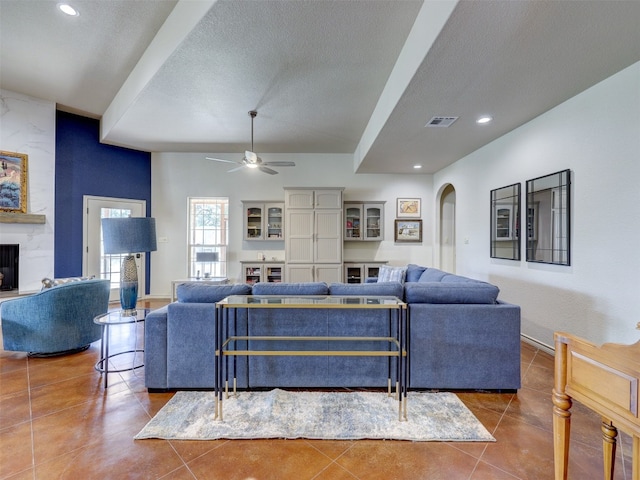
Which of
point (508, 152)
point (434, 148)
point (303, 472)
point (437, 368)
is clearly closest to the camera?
point (303, 472)

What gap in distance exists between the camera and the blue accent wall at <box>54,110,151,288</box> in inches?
189

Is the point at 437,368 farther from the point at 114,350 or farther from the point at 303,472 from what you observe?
the point at 114,350

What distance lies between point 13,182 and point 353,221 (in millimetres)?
5415

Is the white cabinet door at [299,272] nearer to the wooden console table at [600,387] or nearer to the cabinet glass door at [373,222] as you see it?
the cabinet glass door at [373,222]

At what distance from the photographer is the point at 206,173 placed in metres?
6.05

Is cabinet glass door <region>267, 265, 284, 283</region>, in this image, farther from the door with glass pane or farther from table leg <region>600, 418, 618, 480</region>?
table leg <region>600, 418, 618, 480</region>

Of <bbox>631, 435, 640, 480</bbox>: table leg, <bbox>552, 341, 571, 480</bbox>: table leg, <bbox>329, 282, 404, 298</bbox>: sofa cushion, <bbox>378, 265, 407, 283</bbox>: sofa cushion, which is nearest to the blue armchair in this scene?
<bbox>329, 282, 404, 298</bbox>: sofa cushion

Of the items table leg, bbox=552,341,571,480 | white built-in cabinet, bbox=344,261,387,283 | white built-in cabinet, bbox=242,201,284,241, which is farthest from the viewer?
white built-in cabinet, bbox=242,201,284,241

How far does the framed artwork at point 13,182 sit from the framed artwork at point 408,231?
6254 millimetres

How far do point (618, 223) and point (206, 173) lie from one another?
6134 millimetres

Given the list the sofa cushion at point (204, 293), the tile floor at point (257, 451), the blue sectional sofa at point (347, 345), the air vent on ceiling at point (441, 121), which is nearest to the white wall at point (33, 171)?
the tile floor at point (257, 451)

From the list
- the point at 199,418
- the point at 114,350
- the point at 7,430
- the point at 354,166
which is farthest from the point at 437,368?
the point at 354,166

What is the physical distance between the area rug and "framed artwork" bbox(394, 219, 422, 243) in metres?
4.13

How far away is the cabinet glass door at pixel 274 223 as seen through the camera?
589 centimetres
